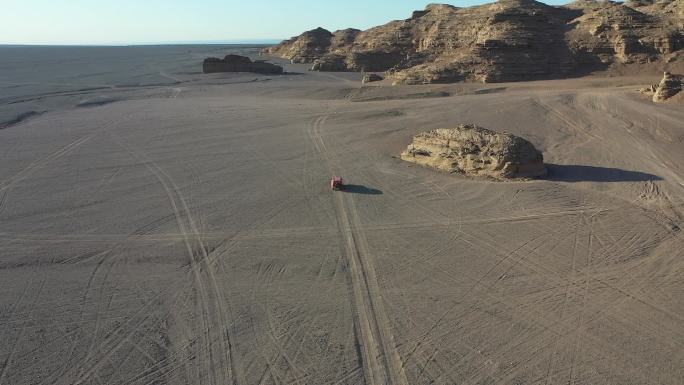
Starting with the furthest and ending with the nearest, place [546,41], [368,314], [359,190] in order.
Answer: [546,41]
[359,190]
[368,314]

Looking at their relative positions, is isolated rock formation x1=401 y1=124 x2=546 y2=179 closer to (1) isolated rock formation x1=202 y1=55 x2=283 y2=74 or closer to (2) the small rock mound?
(2) the small rock mound

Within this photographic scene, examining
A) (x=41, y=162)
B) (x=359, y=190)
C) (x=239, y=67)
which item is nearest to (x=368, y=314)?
(x=359, y=190)

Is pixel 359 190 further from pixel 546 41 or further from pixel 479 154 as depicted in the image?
pixel 546 41

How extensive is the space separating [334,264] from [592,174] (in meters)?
8.70

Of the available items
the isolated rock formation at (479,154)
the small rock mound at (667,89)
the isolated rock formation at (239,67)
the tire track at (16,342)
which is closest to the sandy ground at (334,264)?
the tire track at (16,342)

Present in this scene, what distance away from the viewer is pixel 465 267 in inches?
347

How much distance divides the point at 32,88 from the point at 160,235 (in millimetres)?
30430

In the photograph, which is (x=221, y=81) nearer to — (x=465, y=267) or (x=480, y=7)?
(x=480, y=7)

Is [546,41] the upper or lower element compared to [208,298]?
upper

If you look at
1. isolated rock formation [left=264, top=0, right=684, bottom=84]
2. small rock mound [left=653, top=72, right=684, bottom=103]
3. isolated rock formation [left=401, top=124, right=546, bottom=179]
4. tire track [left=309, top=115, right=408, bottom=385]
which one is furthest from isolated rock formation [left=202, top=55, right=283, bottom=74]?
tire track [left=309, top=115, right=408, bottom=385]

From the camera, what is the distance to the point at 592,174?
44.8 feet

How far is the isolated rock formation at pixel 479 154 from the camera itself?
13219 millimetres

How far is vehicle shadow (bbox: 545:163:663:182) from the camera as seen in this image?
43.4 ft

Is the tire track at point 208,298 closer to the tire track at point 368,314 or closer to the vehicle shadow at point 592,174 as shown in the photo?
the tire track at point 368,314
